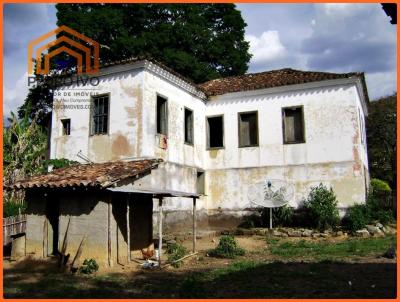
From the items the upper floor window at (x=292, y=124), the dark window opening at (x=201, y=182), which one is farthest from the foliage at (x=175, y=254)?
the upper floor window at (x=292, y=124)

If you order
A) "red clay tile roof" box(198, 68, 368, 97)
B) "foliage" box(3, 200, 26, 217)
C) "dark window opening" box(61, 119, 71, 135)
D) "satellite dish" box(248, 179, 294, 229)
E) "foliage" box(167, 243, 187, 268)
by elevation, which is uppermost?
"red clay tile roof" box(198, 68, 368, 97)

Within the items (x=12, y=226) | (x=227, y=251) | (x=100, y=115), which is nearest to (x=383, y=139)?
(x=227, y=251)

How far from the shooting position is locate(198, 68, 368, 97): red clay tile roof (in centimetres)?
1728

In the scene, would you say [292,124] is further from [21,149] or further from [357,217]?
[21,149]

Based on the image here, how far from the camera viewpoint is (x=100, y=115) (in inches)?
632

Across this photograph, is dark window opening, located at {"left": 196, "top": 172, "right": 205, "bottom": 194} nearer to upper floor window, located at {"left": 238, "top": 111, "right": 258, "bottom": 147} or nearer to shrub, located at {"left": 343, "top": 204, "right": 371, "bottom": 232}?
upper floor window, located at {"left": 238, "top": 111, "right": 258, "bottom": 147}

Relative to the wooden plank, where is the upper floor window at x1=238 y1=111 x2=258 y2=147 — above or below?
above

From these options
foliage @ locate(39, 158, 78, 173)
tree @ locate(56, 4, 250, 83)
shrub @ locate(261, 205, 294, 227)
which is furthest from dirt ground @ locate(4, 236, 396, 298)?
tree @ locate(56, 4, 250, 83)

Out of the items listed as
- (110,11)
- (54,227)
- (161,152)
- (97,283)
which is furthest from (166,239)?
(110,11)

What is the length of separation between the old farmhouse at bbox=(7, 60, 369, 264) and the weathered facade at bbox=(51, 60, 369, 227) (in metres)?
0.04

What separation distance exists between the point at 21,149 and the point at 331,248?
540 inches

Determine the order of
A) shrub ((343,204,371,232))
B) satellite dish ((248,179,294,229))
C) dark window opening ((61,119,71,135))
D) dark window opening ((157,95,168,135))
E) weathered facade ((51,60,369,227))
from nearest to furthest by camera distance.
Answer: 1. shrub ((343,204,371,232))
2. weathered facade ((51,60,369,227))
3. dark window opening ((157,95,168,135))
4. satellite dish ((248,179,294,229))
5. dark window opening ((61,119,71,135))

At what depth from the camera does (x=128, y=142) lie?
593 inches

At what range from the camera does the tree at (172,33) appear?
2762 centimetres
